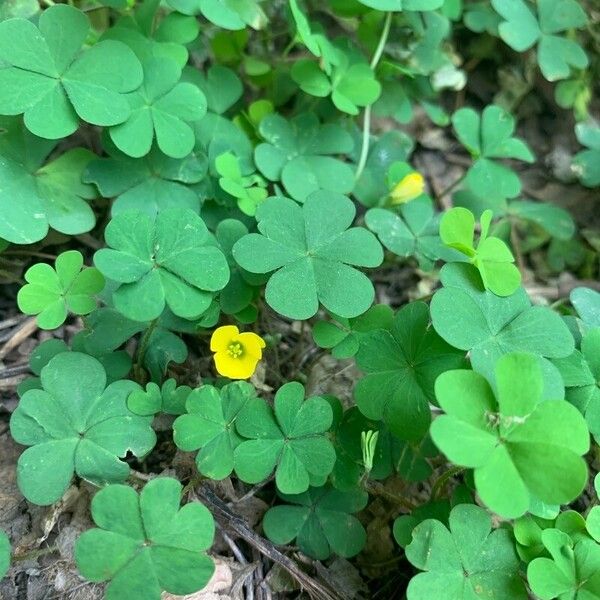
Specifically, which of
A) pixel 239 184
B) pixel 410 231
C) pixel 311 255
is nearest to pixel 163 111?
pixel 239 184

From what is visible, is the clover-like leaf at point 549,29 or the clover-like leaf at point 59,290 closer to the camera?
the clover-like leaf at point 59,290

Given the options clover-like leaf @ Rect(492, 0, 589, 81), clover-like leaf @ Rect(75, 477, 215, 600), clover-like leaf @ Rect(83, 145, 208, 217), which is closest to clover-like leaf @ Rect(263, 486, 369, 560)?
clover-like leaf @ Rect(75, 477, 215, 600)

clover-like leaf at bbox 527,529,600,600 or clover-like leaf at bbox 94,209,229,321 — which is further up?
clover-like leaf at bbox 94,209,229,321

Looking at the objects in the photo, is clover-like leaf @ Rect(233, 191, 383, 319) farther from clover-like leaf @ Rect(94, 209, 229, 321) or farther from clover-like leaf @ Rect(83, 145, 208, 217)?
clover-like leaf @ Rect(83, 145, 208, 217)

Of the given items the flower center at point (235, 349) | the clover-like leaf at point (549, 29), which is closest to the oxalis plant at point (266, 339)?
the flower center at point (235, 349)

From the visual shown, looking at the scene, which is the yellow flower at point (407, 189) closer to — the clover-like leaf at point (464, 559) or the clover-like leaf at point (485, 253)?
the clover-like leaf at point (485, 253)

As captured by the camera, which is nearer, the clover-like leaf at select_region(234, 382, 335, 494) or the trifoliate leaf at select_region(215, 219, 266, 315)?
the clover-like leaf at select_region(234, 382, 335, 494)
